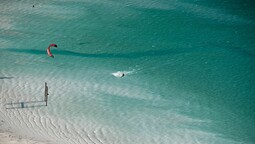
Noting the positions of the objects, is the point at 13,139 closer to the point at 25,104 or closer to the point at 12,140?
the point at 12,140

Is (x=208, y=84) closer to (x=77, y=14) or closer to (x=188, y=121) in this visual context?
(x=188, y=121)

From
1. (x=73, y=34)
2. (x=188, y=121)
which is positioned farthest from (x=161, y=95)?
(x=73, y=34)

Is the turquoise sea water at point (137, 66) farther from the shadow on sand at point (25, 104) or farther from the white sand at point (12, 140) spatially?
the white sand at point (12, 140)

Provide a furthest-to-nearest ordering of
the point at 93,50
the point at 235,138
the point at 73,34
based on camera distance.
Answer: the point at 73,34, the point at 93,50, the point at 235,138

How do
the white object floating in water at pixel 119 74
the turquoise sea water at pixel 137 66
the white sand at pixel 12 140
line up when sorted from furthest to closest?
the white object floating in water at pixel 119 74, the turquoise sea water at pixel 137 66, the white sand at pixel 12 140

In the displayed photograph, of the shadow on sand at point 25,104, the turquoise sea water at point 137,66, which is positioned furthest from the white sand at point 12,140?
the shadow on sand at point 25,104

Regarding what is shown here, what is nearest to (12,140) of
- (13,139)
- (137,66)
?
(13,139)

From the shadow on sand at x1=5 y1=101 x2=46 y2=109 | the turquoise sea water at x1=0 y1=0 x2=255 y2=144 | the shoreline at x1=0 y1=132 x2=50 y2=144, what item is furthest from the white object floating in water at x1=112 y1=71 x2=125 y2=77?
the shoreline at x1=0 y1=132 x2=50 y2=144

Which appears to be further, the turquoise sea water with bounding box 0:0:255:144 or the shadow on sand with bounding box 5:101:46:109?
the shadow on sand with bounding box 5:101:46:109

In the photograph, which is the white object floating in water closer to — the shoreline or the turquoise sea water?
the turquoise sea water
